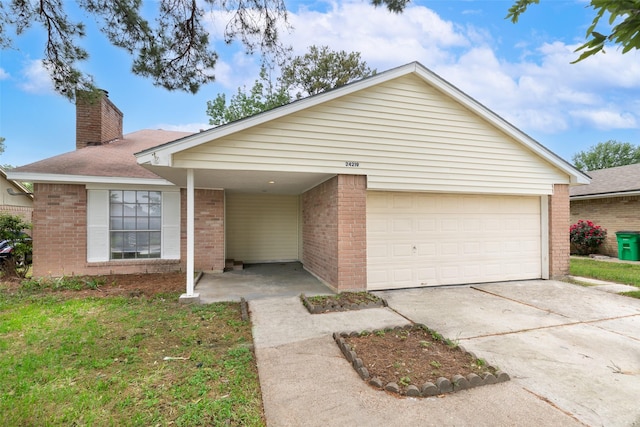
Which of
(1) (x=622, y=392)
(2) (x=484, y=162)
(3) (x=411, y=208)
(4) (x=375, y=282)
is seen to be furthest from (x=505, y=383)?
(2) (x=484, y=162)

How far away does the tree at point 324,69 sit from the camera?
708 inches

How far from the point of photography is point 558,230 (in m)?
7.49

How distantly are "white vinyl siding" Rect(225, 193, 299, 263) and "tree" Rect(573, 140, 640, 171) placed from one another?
4655cm

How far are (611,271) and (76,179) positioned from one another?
49.5 feet

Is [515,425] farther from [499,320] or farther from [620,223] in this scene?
[620,223]

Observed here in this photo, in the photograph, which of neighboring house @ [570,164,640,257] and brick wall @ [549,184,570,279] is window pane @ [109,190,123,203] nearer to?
brick wall @ [549,184,570,279]

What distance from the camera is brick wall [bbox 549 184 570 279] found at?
293 inches

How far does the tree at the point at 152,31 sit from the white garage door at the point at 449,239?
3992 millimetres

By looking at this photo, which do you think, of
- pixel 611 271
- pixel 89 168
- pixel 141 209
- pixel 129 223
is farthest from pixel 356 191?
pixel 611 271

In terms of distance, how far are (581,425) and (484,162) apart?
5659mm

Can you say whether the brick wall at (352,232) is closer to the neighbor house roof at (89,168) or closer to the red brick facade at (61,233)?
the neighbor house roof at (89,168)

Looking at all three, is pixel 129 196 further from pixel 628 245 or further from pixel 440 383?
pixel 628 245

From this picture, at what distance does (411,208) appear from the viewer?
269 inches

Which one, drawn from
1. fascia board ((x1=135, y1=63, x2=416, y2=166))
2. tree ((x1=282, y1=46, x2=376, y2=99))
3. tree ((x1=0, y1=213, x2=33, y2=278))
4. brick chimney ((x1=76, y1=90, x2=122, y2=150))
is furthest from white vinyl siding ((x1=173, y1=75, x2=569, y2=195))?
tree ((x1=282, y1=46, x2=376, y2=99))
